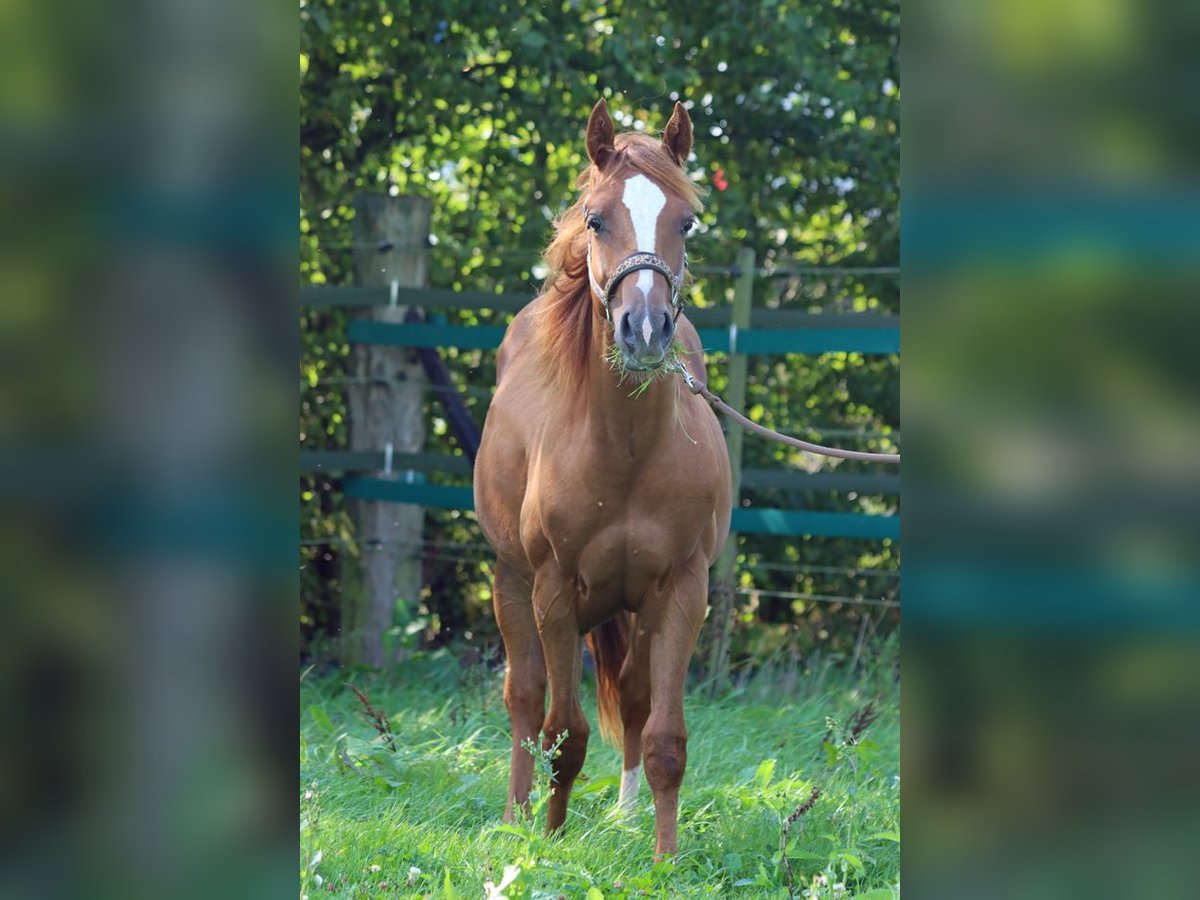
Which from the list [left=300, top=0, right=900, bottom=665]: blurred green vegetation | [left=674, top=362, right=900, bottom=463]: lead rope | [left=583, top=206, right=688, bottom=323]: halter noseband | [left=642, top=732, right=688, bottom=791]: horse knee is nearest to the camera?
[left=674, top=362, right=900, bottom=463]: lead rope

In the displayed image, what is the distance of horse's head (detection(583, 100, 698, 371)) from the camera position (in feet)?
9.53

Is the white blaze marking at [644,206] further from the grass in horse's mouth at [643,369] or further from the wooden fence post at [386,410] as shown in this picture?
the wooden fence post at [386,410]

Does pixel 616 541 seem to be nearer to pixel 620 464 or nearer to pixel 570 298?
pixel 620 464

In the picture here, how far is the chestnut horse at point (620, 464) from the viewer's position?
314cm

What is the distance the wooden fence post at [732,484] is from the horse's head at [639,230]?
2738 millimetres

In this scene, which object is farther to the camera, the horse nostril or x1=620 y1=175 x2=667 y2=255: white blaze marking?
x1=620 y1=175 x2=667 y2=255: white blaze marking

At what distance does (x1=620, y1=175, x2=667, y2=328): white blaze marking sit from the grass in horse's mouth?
217 millimetres

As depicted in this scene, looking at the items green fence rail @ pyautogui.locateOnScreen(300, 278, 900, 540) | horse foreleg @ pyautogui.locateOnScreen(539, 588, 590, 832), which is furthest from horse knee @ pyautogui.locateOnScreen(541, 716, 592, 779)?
green fence rail @ pyautogui.locateOnScreen(300, 278, 900, 540)

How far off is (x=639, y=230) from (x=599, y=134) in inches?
18.2

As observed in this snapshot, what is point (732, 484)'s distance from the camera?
5.91 m
